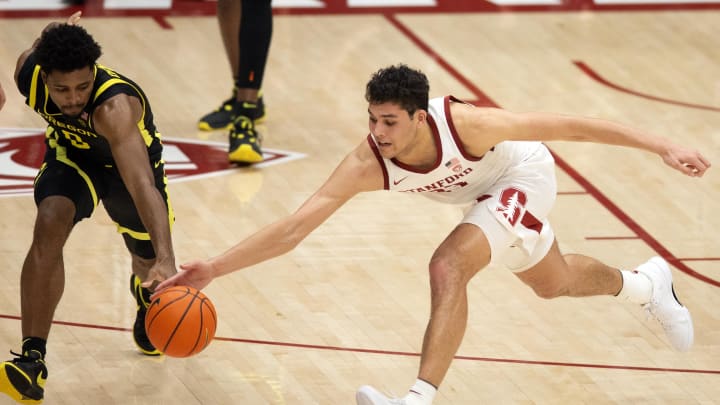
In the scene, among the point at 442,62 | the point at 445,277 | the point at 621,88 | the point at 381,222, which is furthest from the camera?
the point at 442,62

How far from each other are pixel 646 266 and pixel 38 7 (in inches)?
276

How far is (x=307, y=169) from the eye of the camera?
9312 mm

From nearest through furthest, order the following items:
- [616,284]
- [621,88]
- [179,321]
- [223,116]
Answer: [179,321] < [616,284] < [223,116] < [621,88]

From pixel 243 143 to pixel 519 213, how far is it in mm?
3578

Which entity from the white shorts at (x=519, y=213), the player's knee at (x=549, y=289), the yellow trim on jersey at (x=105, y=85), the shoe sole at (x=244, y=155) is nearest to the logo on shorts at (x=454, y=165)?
the white shorts at (x=519, y=213)

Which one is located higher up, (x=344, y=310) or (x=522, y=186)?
(x=522, y=186)

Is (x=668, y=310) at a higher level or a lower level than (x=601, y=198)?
higher

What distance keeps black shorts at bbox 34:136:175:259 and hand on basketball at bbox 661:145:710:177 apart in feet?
7.36

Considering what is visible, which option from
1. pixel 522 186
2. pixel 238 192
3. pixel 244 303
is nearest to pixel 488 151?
pixel 522 186

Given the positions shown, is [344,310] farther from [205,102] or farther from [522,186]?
[205,102]

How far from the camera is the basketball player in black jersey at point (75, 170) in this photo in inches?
223

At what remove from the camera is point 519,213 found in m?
5.99

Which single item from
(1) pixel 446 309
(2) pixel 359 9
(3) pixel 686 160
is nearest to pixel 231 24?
(2) pixel 359 9

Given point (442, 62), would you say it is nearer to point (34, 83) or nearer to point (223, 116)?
point (223, 116)
